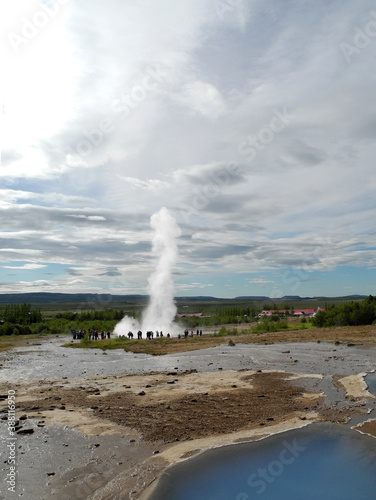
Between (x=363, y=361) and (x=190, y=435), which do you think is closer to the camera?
(x=190, y=435)

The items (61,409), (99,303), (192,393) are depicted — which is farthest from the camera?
(99,303)

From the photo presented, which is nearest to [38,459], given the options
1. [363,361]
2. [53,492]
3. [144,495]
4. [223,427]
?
[53,492]

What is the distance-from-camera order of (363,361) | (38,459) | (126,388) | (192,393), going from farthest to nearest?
1. (363,361)
2. (126,388)
3. (192,393)
4. (38,459)

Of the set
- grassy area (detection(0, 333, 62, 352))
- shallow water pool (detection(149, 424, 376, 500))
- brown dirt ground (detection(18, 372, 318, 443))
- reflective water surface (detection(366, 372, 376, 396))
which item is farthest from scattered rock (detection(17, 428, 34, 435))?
grassy area (detection(0, 333, 62, 352))

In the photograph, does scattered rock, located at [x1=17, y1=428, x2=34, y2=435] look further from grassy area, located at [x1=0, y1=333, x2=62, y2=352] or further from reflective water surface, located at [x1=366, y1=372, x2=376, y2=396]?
grassy area, located at [x1=0, y1=333, x2=62, y2=352]

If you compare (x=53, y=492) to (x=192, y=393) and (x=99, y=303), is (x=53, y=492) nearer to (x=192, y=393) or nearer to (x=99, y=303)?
(x=192, y=393)

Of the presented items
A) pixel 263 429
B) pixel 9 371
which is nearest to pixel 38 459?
pixel 263 429

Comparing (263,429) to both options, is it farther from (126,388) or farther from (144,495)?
(126,388)
